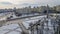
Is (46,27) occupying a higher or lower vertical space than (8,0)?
lower

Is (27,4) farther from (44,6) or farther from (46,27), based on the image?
(46,27)

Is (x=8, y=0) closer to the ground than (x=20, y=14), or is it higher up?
higher up

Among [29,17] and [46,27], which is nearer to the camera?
[46,27]

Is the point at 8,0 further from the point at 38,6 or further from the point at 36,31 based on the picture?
the point at 36,31

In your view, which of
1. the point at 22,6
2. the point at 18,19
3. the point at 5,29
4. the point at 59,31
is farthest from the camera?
the point at 22,6

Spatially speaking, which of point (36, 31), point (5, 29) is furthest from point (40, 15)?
point (5, 29)

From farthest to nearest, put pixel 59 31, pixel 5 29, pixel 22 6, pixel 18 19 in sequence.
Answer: pixel 22 6 → pixel 18 19 → pixel 59 31 → pixel 5 29

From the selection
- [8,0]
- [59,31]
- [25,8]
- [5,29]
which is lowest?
[59,31]

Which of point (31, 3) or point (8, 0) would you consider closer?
point (8, 0)

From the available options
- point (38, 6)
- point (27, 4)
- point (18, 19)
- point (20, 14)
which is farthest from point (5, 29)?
point (38, 6)
